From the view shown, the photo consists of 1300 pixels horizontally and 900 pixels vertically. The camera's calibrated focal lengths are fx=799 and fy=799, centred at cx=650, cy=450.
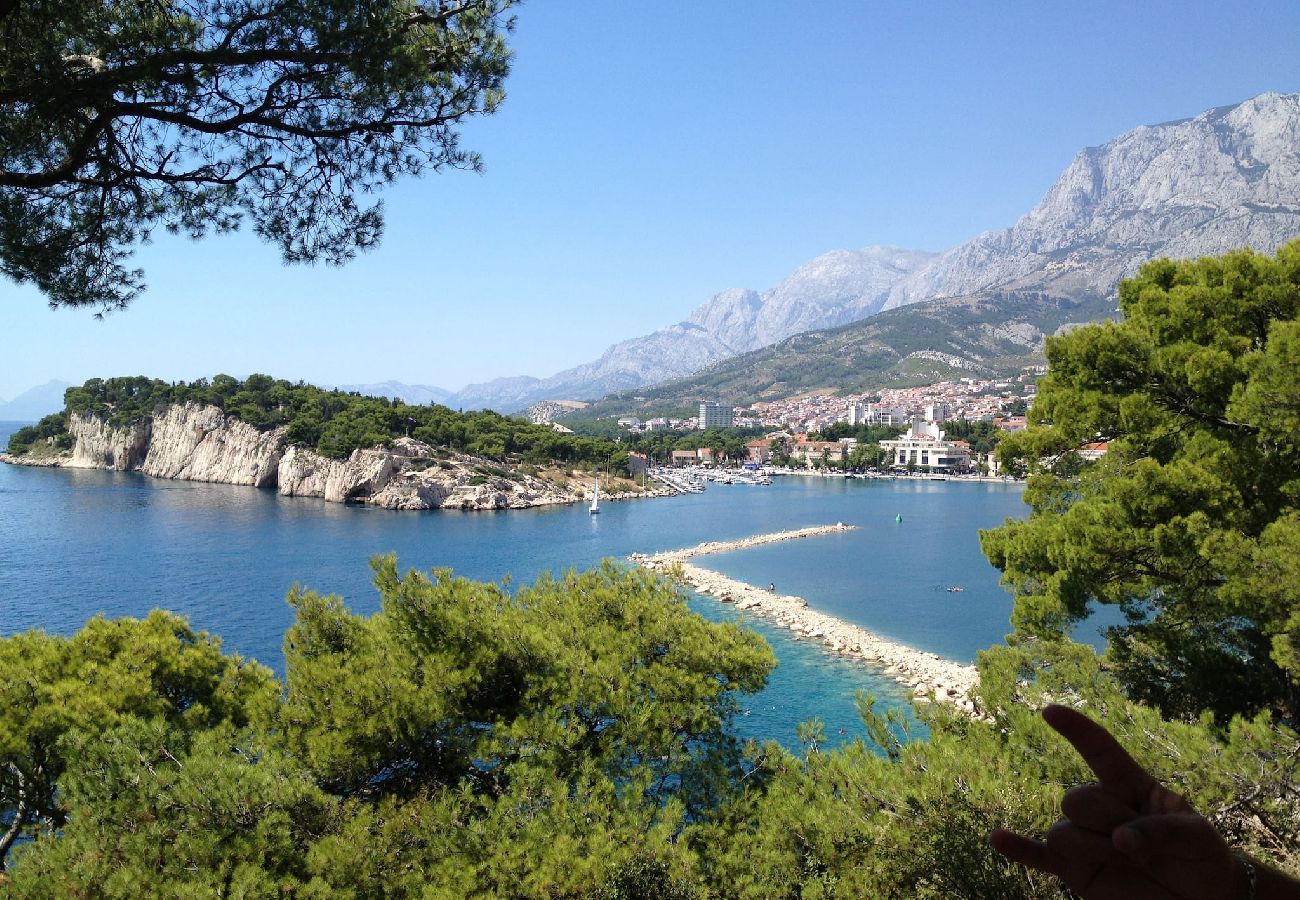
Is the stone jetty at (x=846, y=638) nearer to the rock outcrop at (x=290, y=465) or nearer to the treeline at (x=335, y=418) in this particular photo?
the rock outcrop at (x=290, y=465)

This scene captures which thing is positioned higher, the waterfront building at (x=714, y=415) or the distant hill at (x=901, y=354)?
the distant hill at (x=901, y=354)

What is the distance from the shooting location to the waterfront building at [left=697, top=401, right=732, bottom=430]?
4599 inches

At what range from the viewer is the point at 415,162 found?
142 inches

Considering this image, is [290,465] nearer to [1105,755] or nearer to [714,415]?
[1105,755]

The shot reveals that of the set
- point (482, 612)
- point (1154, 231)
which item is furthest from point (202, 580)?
point (1154, 231)

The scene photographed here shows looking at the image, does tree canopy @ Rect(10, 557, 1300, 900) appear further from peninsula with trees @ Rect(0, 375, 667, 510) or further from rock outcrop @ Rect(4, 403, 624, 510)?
peninsula with trees @ Rect(0, 375, 667, 510)

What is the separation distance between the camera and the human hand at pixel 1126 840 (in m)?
0.77

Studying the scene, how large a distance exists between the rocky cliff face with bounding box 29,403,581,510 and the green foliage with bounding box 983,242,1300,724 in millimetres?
38222

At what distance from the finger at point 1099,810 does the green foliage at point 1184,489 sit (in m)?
4.61

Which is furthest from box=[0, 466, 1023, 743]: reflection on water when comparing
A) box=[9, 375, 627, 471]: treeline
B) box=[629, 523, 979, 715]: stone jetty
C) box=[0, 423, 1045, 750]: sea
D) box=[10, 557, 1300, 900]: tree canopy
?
box=[10, 557, 1300, 900]: tree canopy

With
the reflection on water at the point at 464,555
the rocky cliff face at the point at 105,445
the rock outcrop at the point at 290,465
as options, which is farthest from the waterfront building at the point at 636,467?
the rocky cliff face at the point at 105,445

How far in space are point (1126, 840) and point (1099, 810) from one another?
6cm

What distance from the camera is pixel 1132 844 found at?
2.52 ft

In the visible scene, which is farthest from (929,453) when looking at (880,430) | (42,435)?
(42,435)
